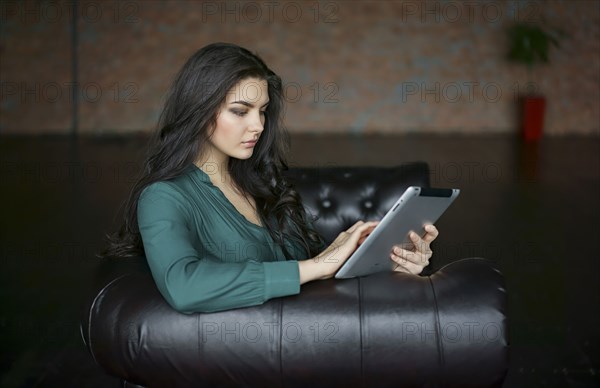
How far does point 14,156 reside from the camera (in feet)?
28.4

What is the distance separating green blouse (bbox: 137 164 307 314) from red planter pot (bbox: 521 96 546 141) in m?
7.57

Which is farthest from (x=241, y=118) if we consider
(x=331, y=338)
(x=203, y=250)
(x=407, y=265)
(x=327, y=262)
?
(x=331, y=338)

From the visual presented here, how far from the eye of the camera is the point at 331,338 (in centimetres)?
194

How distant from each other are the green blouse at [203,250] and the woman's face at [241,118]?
0.47 ft

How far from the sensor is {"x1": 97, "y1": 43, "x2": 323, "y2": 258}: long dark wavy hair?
7.89 feet

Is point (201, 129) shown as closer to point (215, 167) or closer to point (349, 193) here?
point (215, 167)

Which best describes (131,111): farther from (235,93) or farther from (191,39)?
(235,93)

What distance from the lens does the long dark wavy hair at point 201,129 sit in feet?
7.89

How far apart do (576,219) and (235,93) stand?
4606 millimetres

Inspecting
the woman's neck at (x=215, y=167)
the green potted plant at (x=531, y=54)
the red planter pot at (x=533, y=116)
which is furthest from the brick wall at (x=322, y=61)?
the woman's neck at (x=215, y=167)

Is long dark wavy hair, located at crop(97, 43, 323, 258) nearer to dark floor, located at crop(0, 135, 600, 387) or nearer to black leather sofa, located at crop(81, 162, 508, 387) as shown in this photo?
black leather sofa, located at crop(81, 162, 508, 387)

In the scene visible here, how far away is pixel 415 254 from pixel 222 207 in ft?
2.03

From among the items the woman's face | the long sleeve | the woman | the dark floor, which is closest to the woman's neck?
the woman

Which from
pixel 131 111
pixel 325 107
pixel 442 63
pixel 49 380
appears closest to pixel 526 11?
pixel 442 63
